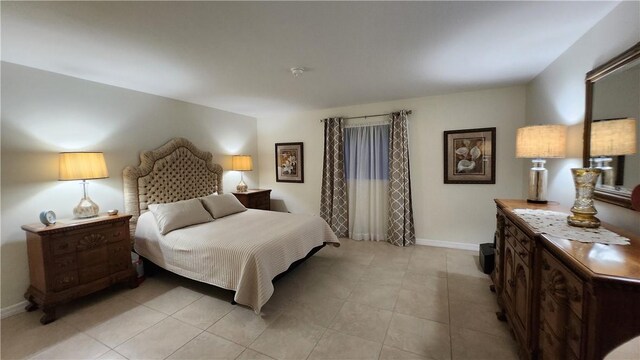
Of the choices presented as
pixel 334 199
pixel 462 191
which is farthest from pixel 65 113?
pixel 462 191

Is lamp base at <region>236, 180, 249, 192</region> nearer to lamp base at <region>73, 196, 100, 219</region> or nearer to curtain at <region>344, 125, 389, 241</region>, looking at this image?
curtain at <region>344, 125, 389, 241</region>

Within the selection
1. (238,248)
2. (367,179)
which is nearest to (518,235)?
(238,248)

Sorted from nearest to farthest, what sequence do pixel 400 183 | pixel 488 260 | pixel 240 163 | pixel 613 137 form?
pixel 613 137, pixel 488 260, pixel 400 183, pixel 240 163

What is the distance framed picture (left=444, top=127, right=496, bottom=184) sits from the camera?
3.55 m

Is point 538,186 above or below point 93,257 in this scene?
above

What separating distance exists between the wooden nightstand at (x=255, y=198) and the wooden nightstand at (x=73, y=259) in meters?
1.83

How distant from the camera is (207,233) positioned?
8.86 feet

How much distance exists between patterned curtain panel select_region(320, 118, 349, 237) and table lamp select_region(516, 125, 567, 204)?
261 centimetres

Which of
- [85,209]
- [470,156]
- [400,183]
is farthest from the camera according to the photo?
[400,183]

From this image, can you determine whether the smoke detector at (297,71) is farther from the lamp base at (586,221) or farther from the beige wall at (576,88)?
the lamp base at (586,221)

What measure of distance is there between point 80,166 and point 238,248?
1.82m

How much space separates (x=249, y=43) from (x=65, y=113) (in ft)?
7.41

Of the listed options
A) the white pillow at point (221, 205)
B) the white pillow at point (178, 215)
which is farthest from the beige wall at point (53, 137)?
the white pillow at point (221, 205)

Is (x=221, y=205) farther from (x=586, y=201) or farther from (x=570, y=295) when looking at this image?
(x=586, y=201)
